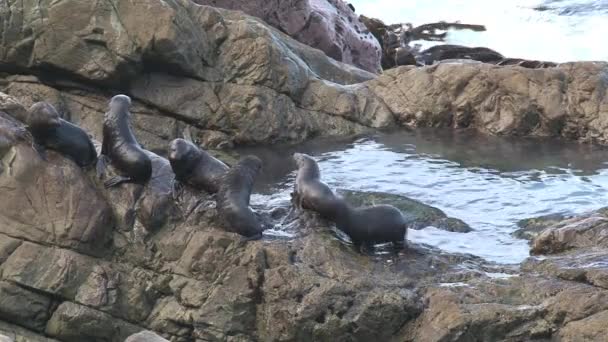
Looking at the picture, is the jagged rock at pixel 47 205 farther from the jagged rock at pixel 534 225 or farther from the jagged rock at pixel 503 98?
the jagged rock at pixel 503 98

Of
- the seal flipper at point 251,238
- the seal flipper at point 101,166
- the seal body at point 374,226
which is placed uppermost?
the seal body at point 374,226

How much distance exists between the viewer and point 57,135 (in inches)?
384

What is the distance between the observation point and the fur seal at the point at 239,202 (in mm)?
9258

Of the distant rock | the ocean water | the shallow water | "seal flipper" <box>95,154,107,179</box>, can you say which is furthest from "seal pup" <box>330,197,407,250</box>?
the ocean water

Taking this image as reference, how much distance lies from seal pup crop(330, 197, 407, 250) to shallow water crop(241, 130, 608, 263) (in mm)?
584

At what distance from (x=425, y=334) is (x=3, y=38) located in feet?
30.8

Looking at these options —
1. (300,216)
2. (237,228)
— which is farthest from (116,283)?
(300,216)

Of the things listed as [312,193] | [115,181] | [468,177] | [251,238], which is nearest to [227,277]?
[251,238]

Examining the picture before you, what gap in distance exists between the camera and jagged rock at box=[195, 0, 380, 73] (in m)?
20.3

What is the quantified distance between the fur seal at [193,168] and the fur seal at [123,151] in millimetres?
300

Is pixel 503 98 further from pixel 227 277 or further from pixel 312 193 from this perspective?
pixel 227 277

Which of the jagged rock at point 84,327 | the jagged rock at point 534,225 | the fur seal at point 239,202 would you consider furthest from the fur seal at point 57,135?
the jagged rock at point 534,225

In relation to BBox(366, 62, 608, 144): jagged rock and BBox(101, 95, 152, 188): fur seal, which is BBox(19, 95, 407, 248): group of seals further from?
BBox(366, 62, 608, 144): jagged rock

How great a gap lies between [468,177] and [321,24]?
8755 mm
